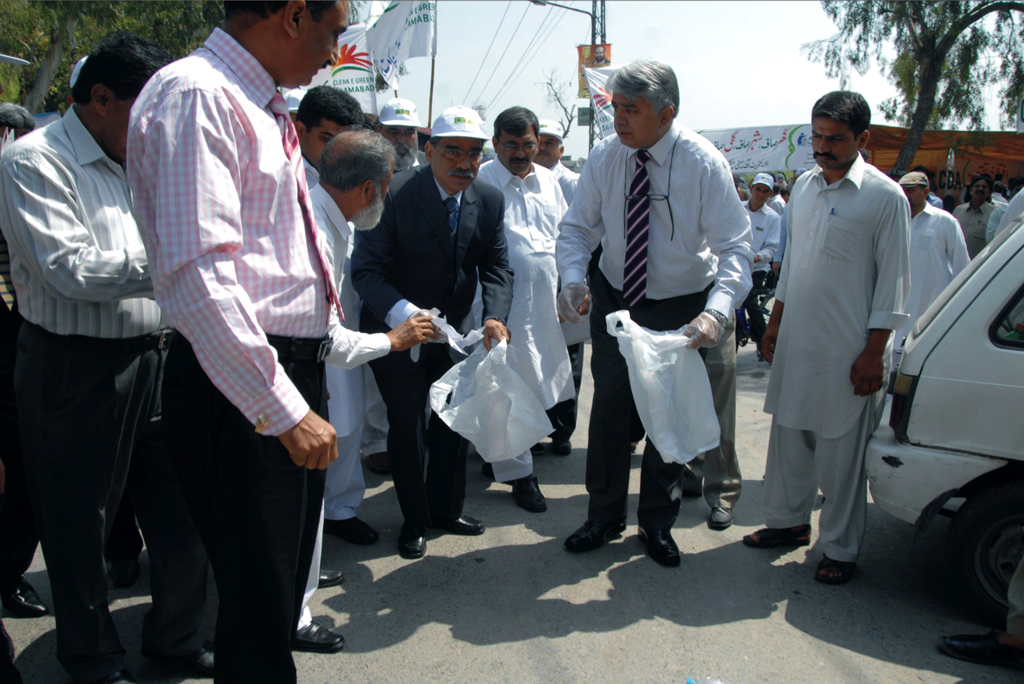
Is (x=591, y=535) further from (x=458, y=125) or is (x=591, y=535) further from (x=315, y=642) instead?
(x=458, y=125)

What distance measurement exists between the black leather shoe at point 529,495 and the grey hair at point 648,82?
2163 millimetres

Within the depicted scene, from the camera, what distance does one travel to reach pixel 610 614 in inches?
120

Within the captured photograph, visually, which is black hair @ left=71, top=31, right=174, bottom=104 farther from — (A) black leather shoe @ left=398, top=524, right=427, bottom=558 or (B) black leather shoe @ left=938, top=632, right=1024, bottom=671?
(B) black leather shoe @ left=938, top=632, right=1024, bottom=671

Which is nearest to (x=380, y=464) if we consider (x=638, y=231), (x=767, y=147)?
(x=638, y=231)

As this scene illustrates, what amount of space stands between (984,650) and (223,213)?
2.94m

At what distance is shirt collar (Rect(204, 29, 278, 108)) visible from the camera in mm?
1618

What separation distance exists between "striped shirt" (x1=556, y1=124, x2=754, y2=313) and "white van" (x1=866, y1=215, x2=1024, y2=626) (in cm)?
84

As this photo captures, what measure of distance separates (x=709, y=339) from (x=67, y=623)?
8.45ft

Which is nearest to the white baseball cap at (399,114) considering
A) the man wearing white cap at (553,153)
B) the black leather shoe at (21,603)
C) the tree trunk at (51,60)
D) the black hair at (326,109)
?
the man wearing white cap at (553,153)

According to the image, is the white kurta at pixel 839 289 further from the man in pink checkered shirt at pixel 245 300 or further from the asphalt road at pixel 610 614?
the man in pink checkered shirt at pixel 245 300

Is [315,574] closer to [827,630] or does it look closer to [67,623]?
[67,623]

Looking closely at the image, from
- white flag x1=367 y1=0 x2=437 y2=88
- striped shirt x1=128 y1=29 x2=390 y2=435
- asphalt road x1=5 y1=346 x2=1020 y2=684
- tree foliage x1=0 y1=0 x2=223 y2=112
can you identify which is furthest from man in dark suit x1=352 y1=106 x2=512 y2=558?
tree foliage x1=0 y1=0 x2=223 y2=112

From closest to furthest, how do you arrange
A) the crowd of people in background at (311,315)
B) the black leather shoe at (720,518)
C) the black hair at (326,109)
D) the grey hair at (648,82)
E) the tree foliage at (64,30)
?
the crowd of people in background at (311,315) < the grey hair at (648,82) < the black hair at (326,109) < the black leather shoe at (720,518) < the tree foliage at (64,30)

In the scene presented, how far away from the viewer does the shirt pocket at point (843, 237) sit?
3.26m
